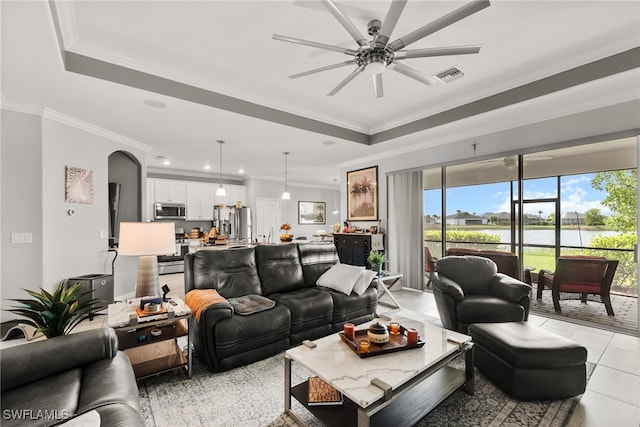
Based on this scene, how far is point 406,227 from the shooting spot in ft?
17.8

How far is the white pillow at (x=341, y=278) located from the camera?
3.35m

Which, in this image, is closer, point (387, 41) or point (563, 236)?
point (387, 41)

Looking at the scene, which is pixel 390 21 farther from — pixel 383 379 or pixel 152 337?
pixel 152 337

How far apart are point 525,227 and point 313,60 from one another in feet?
12.1

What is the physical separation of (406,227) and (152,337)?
435cm

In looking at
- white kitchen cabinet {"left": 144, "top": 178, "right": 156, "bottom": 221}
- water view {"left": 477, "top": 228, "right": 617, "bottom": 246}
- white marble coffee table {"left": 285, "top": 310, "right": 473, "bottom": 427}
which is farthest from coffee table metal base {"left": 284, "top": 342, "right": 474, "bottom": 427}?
white kitchen cabinet {"left": 144, "top": 178, "right": 156, "bottom": 221}

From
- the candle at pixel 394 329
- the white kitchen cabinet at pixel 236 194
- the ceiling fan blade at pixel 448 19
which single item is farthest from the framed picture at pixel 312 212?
the ceiling fan blade at pixel 448 19

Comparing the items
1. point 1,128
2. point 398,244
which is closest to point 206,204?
point 1,128

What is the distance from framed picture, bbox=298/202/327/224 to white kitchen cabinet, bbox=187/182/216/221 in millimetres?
3070

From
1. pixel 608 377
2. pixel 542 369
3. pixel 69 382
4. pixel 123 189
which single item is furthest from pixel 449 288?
pixel 123 189

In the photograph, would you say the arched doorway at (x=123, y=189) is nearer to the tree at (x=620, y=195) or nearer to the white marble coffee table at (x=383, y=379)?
the white marble coffee table at (x=383, y=379)

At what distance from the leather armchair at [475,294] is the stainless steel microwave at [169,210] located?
6.48 metres

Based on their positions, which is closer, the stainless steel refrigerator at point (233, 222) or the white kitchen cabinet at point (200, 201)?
the white kitchen cabinet at point (200, 201)

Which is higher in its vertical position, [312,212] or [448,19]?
[448,19]
